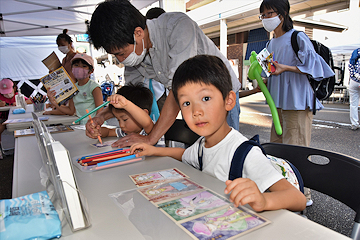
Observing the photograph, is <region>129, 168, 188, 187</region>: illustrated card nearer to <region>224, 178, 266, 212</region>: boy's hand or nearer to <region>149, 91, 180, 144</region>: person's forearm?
<region>224, 178, 266, 212</region>: boy's hand

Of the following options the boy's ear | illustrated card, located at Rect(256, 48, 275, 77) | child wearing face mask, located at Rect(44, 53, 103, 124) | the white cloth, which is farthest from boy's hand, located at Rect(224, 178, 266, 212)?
the white cloth

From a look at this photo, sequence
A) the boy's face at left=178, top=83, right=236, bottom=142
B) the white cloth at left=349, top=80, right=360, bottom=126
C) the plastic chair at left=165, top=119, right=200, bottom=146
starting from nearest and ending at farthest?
the boy's face at left=178, top=83, right=236, bottom=142 < the plastic chair at left=165, top=119, right=200, bottom=146 < the white cloth at left=349, top=80, right=360, bottom=126

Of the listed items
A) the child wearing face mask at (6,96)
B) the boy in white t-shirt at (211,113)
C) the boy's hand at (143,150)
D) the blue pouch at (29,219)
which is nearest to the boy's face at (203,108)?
the boy in white t-shirt at (211,113)

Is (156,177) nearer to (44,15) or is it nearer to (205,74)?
(205,74)

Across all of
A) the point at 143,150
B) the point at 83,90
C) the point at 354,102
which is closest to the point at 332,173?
the point at 143,150

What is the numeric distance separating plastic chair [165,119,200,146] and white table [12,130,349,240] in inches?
17.9

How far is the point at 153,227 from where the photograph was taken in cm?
48

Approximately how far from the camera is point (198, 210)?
53cm

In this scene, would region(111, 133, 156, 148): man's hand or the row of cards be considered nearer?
the row of cards

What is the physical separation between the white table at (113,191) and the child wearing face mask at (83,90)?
50.5 inches

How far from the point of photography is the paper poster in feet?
6.57

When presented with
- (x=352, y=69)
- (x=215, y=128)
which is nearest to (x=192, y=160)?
(x=215, y=128)

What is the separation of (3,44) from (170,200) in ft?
29.8

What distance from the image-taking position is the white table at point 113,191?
0.46 m
